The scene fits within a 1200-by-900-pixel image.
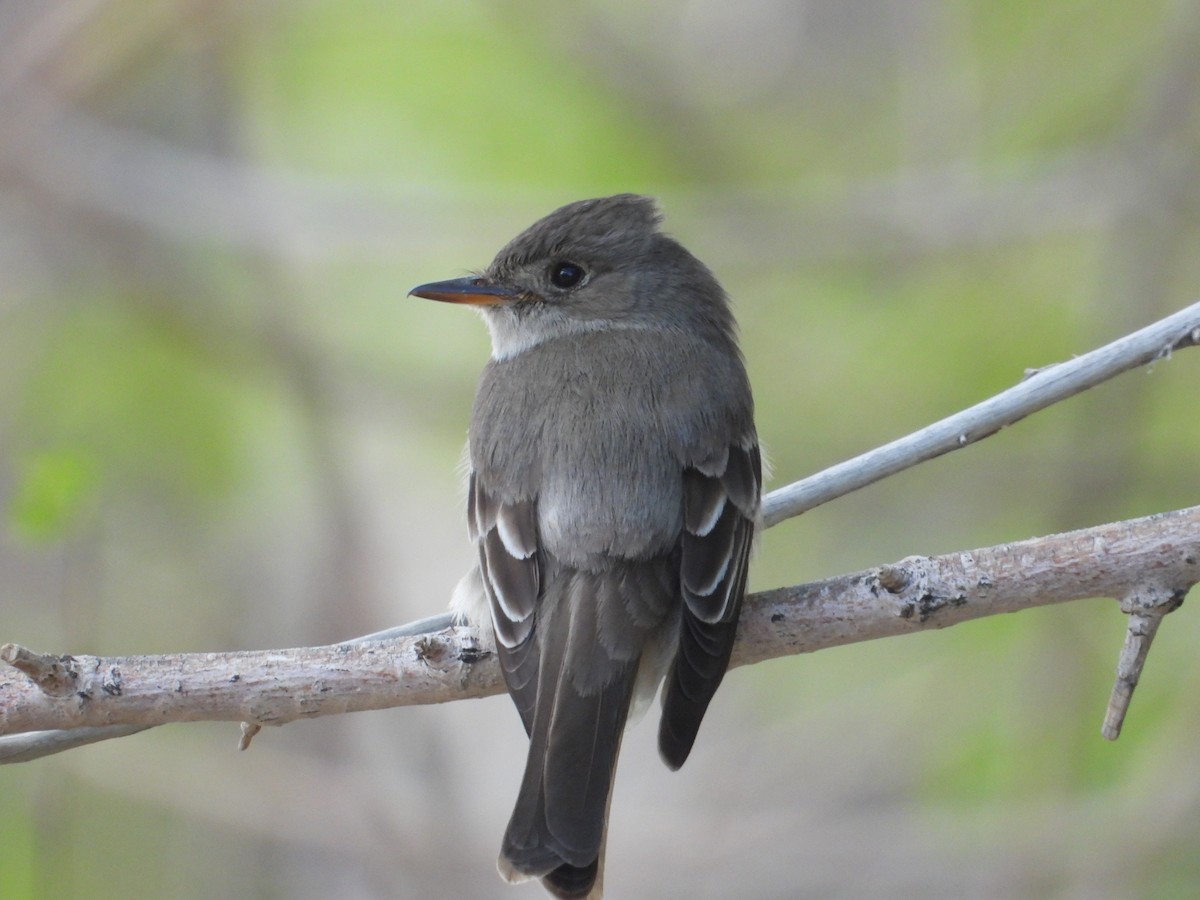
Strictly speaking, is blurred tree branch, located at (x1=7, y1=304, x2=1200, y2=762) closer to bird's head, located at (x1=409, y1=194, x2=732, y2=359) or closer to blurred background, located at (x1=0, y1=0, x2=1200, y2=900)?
bird's head, located at (x1=409, y1=194, x2=732, y2=359)

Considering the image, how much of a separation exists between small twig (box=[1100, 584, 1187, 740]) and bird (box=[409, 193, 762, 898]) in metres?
0.88

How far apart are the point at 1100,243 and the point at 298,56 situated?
4372 mm

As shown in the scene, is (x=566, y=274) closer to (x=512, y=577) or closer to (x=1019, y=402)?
(x=512, y=577)

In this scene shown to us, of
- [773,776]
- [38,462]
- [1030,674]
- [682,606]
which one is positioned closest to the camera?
[682,606]

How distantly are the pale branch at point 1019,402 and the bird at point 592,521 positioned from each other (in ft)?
1.22

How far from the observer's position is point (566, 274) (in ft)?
14.6

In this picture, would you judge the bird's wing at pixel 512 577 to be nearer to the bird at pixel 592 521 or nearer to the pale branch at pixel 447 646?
the bird at pixel 592 521

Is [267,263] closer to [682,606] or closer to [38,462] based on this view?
[38,462]

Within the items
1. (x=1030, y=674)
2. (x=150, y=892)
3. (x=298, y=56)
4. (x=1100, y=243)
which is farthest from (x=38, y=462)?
(x=1100, y=243)

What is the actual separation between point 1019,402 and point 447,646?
1.39 meters

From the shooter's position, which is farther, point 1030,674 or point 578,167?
point 578,167

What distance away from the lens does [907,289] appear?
7043mm

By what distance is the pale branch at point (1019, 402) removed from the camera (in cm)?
296

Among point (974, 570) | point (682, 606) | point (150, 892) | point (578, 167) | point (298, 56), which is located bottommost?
point (974, 570)
